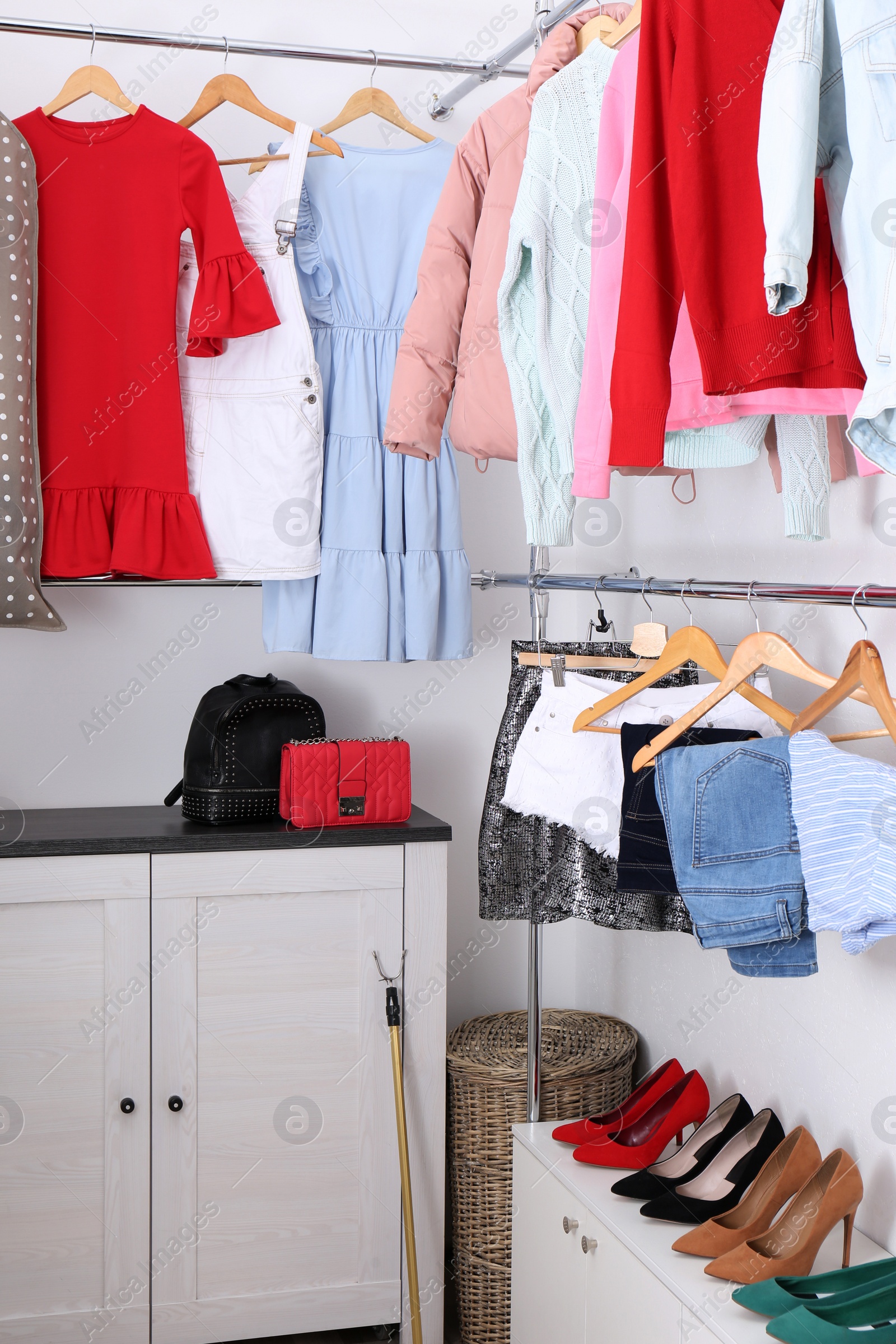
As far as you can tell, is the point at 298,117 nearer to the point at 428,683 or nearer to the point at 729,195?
the point at 428,683

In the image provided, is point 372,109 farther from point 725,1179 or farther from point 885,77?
point 725,1179

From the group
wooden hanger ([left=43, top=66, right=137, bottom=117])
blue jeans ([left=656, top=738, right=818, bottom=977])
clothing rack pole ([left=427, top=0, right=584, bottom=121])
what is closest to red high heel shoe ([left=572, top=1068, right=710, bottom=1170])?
blue jeans ([left=656, top=738, right=818, bottom=977])

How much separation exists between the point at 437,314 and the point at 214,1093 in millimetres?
1457

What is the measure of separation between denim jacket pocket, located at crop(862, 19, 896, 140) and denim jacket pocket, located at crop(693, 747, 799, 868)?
693 millimetres

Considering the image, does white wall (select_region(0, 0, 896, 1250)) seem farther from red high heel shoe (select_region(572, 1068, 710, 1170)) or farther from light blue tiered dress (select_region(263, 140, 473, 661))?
light blue tiered dress (select_region(263, 140, 473, 661))

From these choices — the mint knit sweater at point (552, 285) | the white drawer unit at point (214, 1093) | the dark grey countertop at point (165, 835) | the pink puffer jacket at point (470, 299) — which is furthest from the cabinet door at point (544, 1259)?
the pink puffer jacket at point (470, 299)

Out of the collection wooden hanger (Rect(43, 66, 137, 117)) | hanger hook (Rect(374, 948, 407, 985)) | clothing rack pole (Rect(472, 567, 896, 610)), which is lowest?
hanger hook (Rect(374, 948, 407, 985))

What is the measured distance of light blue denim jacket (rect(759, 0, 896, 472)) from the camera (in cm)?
108

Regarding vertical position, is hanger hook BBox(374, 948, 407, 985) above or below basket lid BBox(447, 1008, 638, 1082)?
A: above

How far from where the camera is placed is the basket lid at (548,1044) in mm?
2250

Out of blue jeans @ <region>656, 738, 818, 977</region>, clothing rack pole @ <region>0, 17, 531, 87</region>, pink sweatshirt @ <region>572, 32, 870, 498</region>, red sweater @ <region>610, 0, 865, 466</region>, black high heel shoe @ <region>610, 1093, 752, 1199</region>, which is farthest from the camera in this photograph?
clothing rack pole @ <region>0, 17, 531, 87</region>

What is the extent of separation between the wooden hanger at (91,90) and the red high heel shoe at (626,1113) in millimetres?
1967

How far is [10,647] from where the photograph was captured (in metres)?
2.41

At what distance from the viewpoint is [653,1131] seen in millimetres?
1909
